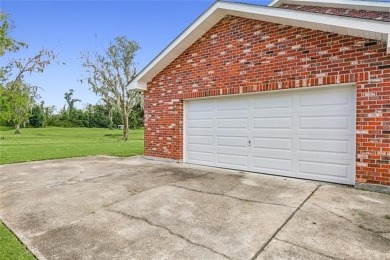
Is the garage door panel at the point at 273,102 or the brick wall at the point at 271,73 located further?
the garage door panel at the point at 273,102

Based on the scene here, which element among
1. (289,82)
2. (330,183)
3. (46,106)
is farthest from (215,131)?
(46,106)

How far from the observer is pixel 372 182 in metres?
4.73

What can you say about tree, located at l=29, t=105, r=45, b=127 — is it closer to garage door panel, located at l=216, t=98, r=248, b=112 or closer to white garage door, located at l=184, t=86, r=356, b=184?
white garage door, located at l=184, t=86, r=356, b=184

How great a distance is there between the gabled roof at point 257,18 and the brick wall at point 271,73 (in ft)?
0.47

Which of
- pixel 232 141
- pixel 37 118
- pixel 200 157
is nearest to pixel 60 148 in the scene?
pixel 200 157

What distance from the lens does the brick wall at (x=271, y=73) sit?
15.4ft

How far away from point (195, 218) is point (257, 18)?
202 inches

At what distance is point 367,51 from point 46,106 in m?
65.9

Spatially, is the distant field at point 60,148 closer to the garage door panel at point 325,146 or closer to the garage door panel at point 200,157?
the garage door panel at point 200,157

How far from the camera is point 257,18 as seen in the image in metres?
6.20

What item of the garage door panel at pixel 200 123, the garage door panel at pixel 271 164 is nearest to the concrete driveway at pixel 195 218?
the garage door panel at pixel 271 164

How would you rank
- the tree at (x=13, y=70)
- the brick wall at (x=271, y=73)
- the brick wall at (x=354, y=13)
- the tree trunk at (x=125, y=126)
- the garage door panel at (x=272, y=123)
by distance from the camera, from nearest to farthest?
the brick wall at (x=271, y=73), the garage door panel at (x=272, y=123), the brick wall at (x=354, y=13), the tree at (x=13, y=70), the tree trunk at (x=125, y=126)

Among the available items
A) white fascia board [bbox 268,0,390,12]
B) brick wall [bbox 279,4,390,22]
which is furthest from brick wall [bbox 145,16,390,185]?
white fascia board [bbox 268,0,390,12]

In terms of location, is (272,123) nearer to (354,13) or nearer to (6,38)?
(354,13)
